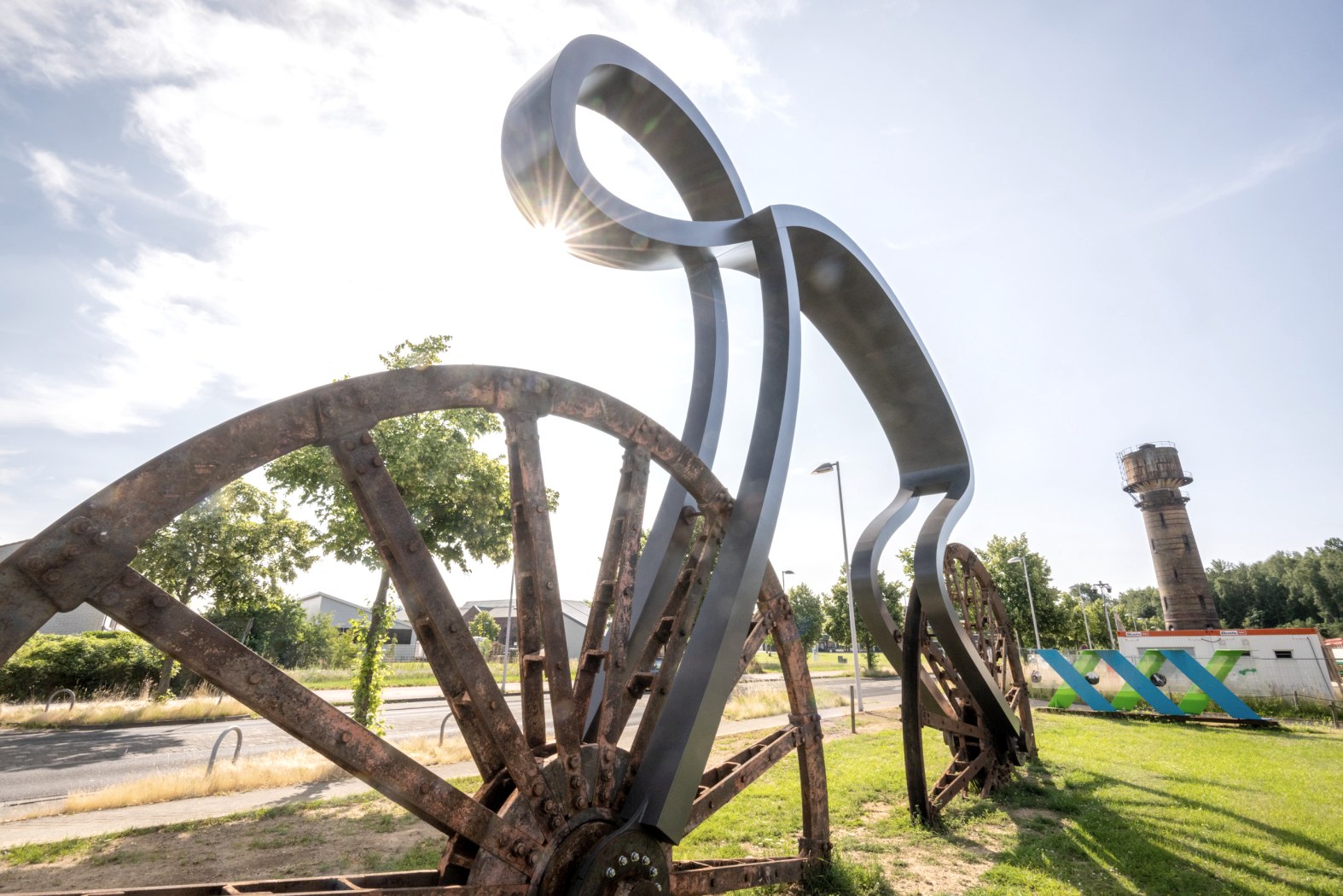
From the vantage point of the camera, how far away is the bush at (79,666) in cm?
2033

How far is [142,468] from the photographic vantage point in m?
2.61

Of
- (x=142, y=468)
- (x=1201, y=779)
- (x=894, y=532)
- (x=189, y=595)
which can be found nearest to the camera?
(x=142, y=468)

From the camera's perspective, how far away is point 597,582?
441 cm

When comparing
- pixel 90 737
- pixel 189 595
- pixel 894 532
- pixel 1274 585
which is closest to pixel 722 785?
pixel 894 532

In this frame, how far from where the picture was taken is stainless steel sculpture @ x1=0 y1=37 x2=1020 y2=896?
2.70 m

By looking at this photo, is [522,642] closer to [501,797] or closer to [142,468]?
[501,797]

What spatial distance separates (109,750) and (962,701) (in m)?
17.4

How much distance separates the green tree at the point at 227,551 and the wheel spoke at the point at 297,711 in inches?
730

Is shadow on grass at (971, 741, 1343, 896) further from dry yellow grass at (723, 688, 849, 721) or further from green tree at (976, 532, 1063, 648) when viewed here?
green tree at (976, 532, 1063, 648)

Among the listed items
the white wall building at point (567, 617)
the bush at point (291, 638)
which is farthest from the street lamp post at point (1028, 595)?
the bush at point (291, 638)

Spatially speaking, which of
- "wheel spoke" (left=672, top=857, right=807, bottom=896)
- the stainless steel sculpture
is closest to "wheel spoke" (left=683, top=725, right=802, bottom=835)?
the stainless steel sculpture

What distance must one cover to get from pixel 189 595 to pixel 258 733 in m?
6.90

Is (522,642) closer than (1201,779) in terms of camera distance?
Yes

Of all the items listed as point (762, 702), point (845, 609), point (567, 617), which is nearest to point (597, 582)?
point (762, 702)
